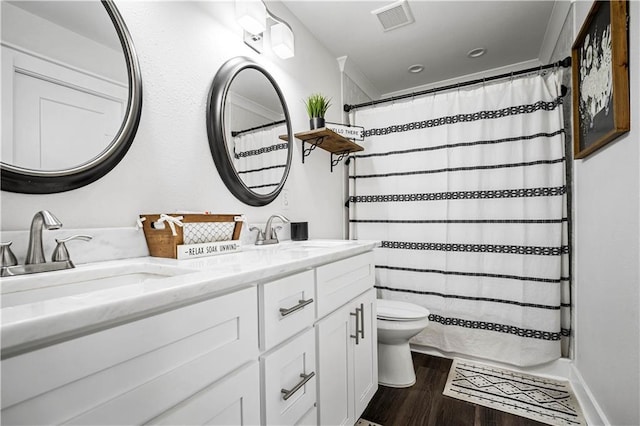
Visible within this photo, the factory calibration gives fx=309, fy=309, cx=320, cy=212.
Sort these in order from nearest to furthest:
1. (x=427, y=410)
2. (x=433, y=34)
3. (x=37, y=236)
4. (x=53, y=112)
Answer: (x=37, y=236) → (x=53, y=112) → (x=427, y=410) → (x=433, y=34)

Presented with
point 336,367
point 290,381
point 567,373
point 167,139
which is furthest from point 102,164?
point 567,373

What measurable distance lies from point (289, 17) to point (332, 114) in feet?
2.46

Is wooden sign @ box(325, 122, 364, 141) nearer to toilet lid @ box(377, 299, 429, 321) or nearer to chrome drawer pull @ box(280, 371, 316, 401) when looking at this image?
toilet lid @ box(377, 299, 429, 321)

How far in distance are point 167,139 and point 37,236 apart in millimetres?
569

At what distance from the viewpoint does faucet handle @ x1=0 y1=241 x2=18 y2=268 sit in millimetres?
770

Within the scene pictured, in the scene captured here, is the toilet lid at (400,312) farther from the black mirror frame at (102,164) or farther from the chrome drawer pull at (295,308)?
the black mirror frame at (102,164)

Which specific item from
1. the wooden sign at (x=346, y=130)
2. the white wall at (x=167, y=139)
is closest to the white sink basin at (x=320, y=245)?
the white wall at (x=167, y=139)

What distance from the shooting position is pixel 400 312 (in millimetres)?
1957

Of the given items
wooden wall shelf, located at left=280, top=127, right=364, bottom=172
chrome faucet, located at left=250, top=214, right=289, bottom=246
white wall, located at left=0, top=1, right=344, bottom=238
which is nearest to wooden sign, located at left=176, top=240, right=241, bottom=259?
white wall, located at left=0, top=1, right=344, bottom=238

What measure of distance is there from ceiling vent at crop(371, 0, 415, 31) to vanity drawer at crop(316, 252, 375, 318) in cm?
162

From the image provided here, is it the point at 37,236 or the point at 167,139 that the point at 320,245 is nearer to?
the point at 167,139

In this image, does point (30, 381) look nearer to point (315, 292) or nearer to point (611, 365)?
point (315, 292)

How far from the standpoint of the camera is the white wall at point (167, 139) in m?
0.98

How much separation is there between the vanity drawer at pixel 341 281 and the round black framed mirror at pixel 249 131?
2.04ft
